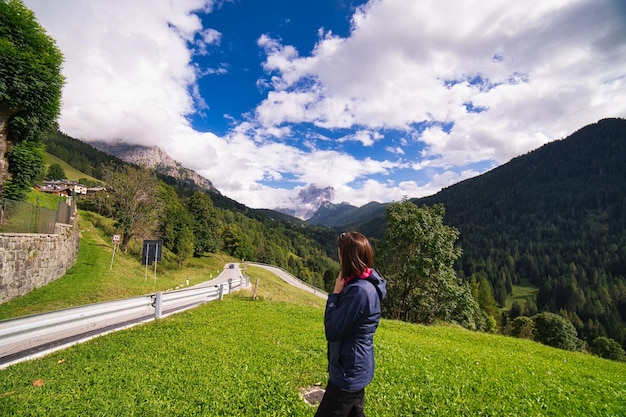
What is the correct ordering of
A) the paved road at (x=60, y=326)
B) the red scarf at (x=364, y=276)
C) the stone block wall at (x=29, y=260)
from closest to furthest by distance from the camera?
the red scarf at (x=364, y=276) → the paved road at (x=60, y=326) → the stone block wall at (x=29, y=260)

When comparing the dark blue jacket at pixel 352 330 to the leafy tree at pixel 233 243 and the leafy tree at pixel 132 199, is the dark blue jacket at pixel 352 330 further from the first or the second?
the leafy tree at pixel 233 243

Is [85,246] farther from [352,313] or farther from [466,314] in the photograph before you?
[466,314]

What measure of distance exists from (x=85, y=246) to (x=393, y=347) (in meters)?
34.7

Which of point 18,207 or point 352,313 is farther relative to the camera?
point 18,207

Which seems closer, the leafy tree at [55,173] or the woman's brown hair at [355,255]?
the woman's brown hair at [355,255]

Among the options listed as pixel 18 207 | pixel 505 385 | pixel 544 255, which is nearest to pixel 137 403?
pixel 505 385

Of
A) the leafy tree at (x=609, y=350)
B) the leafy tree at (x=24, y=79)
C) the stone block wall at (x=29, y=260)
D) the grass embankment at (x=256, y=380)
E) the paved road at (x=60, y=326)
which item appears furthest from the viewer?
the leafy tree at (x=609, y=350)

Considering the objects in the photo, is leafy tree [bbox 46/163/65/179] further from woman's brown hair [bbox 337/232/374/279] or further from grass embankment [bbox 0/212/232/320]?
woman's brown hair [bbox 337/232/374/279]

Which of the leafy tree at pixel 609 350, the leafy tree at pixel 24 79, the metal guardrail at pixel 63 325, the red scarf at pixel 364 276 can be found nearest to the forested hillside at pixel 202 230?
the leafy tree at pixel 24 79

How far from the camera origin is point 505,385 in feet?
23.4

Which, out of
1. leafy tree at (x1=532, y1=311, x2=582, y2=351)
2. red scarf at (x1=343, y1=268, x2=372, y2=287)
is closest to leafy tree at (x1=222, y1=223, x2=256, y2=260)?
leafy tree at (x1=532, y1=311, x2=582, y2=351)

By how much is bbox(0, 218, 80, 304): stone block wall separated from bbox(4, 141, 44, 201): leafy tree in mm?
4578

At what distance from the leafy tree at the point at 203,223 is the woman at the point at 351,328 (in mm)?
67999

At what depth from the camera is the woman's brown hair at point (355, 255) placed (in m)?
3.42
